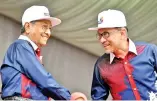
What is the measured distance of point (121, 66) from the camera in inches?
70.0

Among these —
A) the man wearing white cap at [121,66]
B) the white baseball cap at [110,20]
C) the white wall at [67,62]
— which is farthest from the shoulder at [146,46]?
the white wall at [67,62]

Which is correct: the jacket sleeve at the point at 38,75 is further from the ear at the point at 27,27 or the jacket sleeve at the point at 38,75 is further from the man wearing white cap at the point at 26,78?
the ear at the point at 27,27

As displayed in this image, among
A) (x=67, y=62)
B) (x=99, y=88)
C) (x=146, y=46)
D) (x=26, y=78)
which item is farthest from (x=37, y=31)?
(x=67, y=62)

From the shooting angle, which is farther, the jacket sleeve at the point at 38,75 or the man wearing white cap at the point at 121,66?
the man wearing white cap at the point at 121,66

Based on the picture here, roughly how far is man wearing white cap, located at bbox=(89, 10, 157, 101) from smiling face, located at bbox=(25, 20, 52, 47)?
0.21 m

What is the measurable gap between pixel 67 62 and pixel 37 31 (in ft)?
3.28

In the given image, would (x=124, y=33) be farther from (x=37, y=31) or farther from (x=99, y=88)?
(x=37, y=31)

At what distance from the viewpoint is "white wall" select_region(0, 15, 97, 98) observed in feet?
8.58

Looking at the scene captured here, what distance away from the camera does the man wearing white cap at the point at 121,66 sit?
5.71 ft

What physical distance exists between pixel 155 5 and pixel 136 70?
3.31 feet

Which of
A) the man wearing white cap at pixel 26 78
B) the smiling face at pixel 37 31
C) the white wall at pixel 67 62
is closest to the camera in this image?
the man wearing white cap at pixel 26 78

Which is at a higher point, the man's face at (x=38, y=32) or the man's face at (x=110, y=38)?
A: the man's face at (x=38, y=32)

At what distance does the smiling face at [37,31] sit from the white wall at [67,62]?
0.76 m

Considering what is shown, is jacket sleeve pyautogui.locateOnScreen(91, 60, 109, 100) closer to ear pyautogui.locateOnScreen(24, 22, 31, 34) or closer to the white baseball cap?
the white baseball cap
